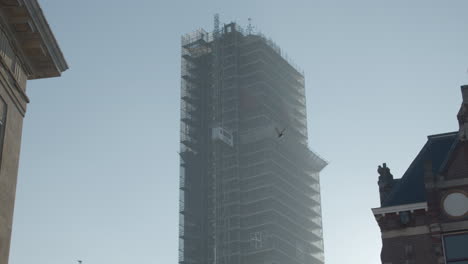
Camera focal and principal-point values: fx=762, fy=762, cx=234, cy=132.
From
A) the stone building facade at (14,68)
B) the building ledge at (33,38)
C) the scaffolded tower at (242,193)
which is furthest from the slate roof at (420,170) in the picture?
the scaffolded tower at (242,193)

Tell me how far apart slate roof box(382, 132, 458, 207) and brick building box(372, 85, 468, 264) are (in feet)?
0.39

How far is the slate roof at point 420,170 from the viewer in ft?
136

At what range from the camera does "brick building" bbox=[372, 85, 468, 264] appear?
38812mm

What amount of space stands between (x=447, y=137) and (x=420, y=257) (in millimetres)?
9342

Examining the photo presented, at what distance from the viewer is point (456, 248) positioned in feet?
127

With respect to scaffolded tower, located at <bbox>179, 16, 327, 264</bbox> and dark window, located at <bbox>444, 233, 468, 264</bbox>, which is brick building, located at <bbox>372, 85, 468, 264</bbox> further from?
scaffolded tower, located at <bbox>179, 16, 327, 264</bbox>

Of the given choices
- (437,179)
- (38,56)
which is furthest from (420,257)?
(38,56)

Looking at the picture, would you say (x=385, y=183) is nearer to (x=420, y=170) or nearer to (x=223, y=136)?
(x=420, y=170)

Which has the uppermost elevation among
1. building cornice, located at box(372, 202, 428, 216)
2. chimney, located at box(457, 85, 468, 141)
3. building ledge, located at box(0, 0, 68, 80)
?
chimney, located at box(457, 85, 468, 141)

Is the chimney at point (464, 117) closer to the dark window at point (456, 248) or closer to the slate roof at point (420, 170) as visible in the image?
the slate roof at point (420, 170)

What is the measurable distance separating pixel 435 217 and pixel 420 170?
4.96 meters

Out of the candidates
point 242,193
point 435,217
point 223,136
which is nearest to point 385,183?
point 435,217

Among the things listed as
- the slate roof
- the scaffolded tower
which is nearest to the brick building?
the slate roof

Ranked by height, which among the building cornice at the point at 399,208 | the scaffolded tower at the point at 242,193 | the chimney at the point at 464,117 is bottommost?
the building cornice at the point at 399,208
